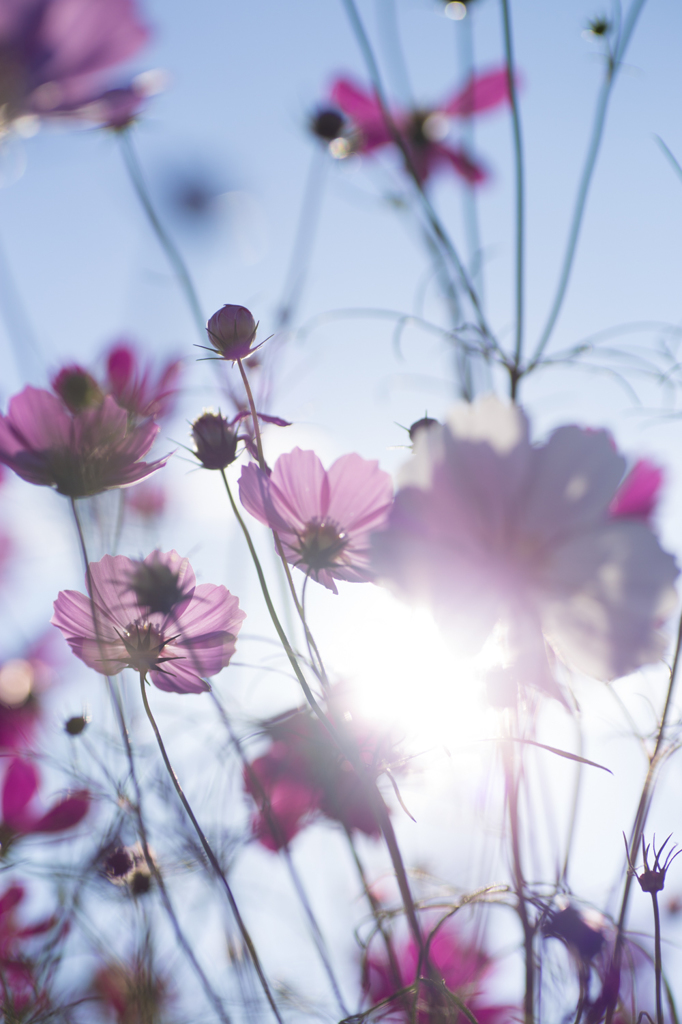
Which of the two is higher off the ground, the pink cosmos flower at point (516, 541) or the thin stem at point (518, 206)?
the thin stem at point (518, 206)

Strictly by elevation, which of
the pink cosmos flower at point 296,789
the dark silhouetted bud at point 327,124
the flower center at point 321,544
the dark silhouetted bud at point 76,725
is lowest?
the pink cosmos flower at point 296,789

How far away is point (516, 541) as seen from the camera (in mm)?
214

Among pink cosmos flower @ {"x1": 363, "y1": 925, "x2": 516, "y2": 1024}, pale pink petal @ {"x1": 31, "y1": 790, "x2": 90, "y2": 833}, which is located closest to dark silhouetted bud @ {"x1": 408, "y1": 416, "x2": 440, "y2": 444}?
pink cosmos flower @ {"x1": 363, "y1": 925, "x2": 516, "y2": 1024}

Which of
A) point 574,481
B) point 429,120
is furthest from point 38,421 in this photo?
point 429,120

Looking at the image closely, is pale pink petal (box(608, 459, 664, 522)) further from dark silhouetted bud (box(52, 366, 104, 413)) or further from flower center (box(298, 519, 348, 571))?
dark silhouetted bud (box(52, 366, 104, 413))

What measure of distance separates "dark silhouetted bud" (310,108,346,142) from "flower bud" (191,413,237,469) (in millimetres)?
448

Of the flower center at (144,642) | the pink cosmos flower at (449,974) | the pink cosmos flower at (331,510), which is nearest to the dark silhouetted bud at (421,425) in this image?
the pink cosmos flower at (331,510)

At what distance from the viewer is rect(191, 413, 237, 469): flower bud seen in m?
0.27

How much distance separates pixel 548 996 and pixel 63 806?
1.16ft

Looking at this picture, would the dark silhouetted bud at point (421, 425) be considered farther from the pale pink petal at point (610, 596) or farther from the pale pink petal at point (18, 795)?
the pale pink petal at point (18, 795)

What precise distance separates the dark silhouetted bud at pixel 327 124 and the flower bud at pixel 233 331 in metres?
0.44

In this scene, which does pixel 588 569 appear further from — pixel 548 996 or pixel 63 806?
pixel 63 806

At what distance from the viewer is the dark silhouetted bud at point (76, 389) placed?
1.19 ft

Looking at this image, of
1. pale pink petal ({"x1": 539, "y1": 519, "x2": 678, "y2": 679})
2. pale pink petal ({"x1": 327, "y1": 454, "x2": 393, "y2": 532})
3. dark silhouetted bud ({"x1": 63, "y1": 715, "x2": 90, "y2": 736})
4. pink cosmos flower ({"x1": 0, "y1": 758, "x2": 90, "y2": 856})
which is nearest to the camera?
pale pink petal ({"x1": 539, "y1": 519, "x2": 678, "y2": 679})
